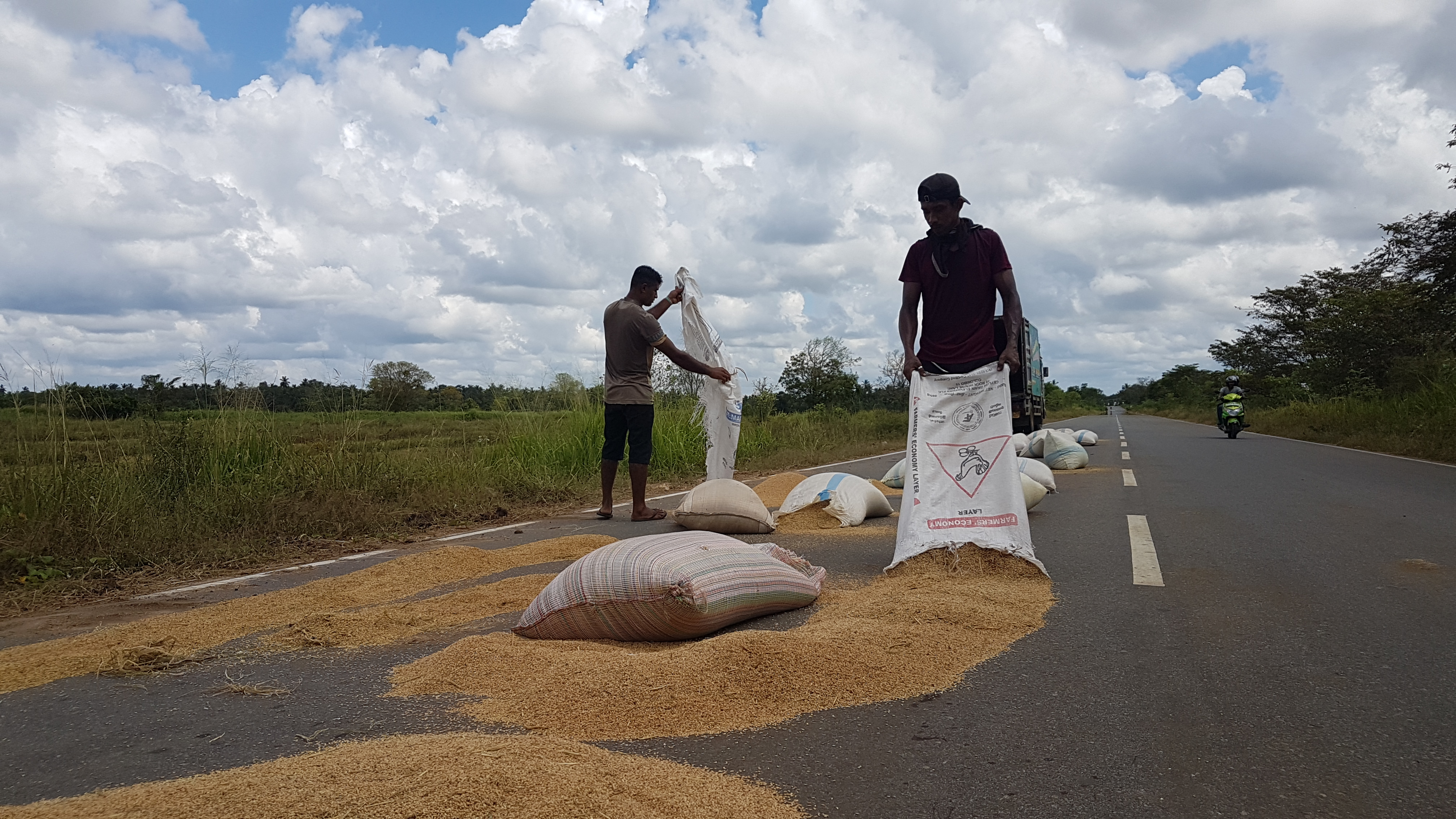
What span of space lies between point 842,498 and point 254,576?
157 inches

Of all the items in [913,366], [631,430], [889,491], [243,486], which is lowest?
[889,491]

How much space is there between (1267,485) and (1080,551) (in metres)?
4.77

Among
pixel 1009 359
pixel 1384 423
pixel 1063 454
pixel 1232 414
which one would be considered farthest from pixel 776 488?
pixel 1232 414

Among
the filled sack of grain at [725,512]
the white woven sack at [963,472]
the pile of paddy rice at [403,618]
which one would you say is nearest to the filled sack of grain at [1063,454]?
the filled sack of grain at [725,512]

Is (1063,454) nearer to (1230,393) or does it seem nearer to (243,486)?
(243,486)

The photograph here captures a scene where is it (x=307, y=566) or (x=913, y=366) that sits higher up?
(x=913, y=366)

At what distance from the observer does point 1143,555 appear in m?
5.31

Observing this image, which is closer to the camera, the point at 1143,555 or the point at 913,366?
the point at 913,366

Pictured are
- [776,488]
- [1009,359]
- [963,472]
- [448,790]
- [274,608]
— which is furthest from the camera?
[776,488]

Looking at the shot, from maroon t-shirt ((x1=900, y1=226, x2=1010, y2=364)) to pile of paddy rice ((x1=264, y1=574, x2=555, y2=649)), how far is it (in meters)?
2.55

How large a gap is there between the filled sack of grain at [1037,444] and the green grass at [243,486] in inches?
194

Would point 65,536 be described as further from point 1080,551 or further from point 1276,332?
point 1276,332

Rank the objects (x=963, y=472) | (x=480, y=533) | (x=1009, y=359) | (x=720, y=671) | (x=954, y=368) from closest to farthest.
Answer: (x=720, y=671) → (x=1009, y=359) → (x=963, y=472) → (x=954, y=368) → (x=480, y=533)

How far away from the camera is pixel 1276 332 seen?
42.2 meters
